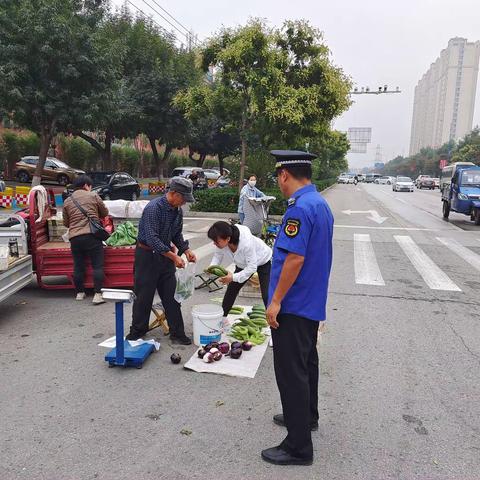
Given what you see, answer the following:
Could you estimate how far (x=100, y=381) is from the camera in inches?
159

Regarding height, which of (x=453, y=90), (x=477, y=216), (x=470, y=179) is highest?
(x=453, y=90)

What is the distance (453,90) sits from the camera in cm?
11856

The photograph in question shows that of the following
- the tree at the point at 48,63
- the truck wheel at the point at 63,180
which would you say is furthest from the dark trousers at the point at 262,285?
the truck wheel at the point at 63,180

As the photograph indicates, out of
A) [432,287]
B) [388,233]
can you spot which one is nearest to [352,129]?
[388,233]

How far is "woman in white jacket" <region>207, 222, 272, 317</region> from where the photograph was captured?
4.53m

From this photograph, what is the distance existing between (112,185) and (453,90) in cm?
12161

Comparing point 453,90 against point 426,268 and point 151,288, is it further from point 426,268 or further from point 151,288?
point 151,288

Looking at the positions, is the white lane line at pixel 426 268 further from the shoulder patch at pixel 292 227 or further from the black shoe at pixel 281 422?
the shoulder patch at pixel 292 227

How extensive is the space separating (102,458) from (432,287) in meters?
6.19

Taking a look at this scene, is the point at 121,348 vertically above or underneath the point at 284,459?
above

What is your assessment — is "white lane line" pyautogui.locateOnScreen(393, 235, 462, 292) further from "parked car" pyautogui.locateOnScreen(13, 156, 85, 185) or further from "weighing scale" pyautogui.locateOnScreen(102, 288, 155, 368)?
→ "parked car" pyautogui.locateOnScreen(13, 156, 85, 185)

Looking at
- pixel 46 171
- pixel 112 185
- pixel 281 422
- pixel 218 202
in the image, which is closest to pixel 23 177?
pixel 46 171

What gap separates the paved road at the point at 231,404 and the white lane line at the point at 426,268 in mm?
1268

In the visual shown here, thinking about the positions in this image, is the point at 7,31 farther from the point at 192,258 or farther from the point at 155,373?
the point at 155,373
